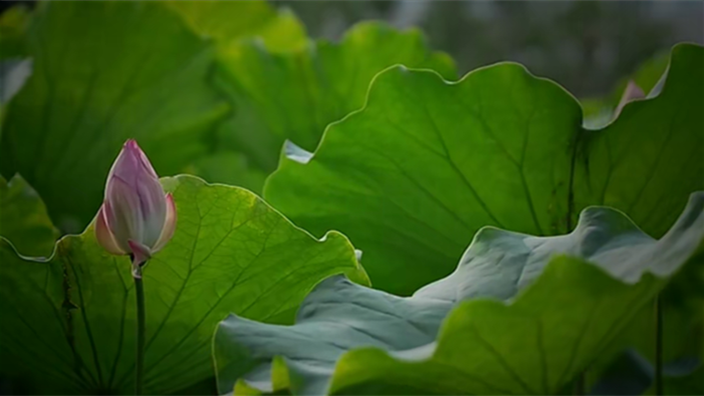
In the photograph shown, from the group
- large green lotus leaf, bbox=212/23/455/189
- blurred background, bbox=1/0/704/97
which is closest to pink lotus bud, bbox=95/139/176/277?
large green lotus leaf, bbox=212/23/455/189

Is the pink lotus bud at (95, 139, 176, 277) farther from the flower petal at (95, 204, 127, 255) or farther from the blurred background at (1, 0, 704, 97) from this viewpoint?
the blurred background at (1, 0, 704, 97)

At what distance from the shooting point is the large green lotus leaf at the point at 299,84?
104cm

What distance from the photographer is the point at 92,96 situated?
36.8 inches

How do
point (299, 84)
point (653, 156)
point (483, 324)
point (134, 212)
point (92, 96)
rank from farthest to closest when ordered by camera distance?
point (299, 84) → point (92, 96) → point (653, 156) → point (134, 212) → point (483, 324)

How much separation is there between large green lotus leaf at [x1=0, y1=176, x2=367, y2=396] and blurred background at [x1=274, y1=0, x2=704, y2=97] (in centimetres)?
206

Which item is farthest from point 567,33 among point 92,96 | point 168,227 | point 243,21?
point 168,227

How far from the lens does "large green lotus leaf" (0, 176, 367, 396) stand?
0.53 m

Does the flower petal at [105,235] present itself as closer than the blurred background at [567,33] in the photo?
Yes

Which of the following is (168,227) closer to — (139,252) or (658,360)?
(139,252)

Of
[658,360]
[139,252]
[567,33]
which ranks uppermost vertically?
[139,252]

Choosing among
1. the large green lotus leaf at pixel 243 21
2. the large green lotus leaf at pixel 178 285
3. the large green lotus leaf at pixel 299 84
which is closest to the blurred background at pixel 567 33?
the large green lotus leaf at pixel 243 21

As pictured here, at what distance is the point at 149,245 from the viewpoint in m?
0.50

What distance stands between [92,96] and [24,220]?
297mm

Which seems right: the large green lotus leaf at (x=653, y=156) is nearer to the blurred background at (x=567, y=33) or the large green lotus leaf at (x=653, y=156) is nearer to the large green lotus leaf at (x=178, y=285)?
the large green lotus leaf at (x=178, y=285)
